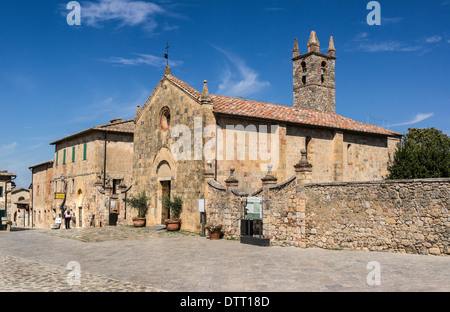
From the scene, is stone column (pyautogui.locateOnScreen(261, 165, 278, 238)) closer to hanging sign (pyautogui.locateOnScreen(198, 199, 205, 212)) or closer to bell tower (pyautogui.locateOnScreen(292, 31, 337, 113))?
hanging sign (pyautogui.locateOnScreen(198, 199, 205, 212))

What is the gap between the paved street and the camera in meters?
→ 8.37

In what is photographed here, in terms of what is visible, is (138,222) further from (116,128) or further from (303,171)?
(303,171)

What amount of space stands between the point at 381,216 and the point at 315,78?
2332 centimetres

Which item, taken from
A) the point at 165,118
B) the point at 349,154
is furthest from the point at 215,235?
the point at 349,154

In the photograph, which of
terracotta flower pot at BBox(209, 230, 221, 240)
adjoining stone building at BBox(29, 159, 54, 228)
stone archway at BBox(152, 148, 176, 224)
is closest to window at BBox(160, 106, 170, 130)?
stone archway at BBox(152, 148, 176, 224)

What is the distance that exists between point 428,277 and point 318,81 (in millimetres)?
27581

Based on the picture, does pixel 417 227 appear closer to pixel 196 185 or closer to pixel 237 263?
pixel 237 263

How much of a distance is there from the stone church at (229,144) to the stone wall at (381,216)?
4585 millimetres

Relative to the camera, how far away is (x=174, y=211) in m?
20.8

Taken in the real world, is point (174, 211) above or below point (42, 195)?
below

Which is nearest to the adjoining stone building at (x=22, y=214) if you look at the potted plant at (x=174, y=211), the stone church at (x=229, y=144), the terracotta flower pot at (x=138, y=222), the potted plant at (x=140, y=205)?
the potted plant at (x=140, y=205)

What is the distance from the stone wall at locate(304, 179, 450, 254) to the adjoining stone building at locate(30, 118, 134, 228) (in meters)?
14.0

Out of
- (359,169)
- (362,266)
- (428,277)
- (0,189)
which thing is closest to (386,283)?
(428,277)
